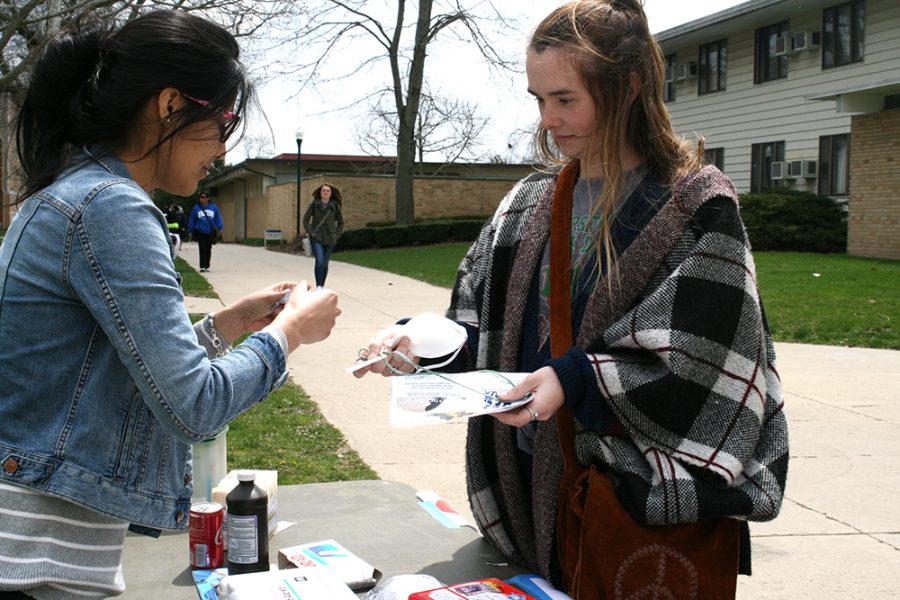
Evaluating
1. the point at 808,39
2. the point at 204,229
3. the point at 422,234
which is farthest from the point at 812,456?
the point at 422,234

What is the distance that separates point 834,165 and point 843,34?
3184mm

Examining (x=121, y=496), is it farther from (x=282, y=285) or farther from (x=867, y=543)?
(x=867, y=543)

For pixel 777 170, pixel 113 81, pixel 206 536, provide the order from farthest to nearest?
1. pixel 777 170
2. pixel 206 536
3. pixel 113 81

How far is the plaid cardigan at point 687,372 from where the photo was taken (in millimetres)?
1921

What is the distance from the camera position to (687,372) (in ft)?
6.33

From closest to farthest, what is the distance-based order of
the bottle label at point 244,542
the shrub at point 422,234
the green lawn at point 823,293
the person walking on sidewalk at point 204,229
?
the bottle label at point 244,542 < the green lawn at point 823,293 < the person walking on sidewalk at point 204,229 < the shrub at point 422,234

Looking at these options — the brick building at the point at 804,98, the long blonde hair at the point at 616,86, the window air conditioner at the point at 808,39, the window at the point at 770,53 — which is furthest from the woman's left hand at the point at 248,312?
the window at the point at 770,53

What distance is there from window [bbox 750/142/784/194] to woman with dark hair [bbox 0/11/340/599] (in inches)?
957

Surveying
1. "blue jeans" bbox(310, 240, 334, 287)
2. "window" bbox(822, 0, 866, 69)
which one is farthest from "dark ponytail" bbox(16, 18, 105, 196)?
"window" bbox(822, 0, 866, 69)

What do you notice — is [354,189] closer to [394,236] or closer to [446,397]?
[394,236]

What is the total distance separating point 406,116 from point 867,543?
2708 centimetres

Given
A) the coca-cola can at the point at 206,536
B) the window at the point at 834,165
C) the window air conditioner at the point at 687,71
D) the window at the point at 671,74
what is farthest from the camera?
the window at the point at 671,74

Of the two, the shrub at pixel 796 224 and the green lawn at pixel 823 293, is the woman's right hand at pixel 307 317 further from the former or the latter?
the shrub at pixel 796 224

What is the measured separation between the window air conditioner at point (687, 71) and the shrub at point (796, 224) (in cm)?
690
